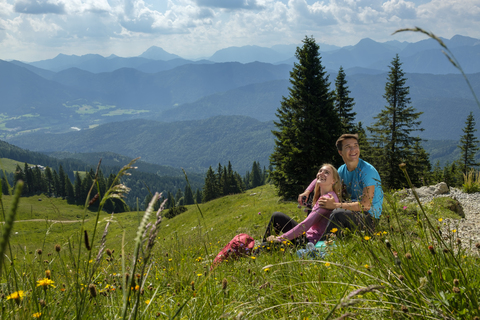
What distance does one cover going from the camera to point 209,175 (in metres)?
66.9

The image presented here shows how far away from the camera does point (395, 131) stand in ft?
102

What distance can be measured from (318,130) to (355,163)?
1763 centimetres

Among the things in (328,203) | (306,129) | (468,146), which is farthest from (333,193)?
(468,146)

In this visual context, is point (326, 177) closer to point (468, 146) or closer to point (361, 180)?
point (361, 180)

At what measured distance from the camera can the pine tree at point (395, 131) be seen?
2964 cm

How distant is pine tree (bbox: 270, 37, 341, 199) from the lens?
2205 centimetres

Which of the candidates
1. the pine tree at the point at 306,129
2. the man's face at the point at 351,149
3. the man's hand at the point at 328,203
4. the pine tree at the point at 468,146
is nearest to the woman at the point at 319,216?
the man's hand at the point at 328,203

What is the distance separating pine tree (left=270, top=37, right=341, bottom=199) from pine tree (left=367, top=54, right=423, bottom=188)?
963 cm

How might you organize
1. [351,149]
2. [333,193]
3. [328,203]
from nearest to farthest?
[328,203] → [333,193] → [351,149]

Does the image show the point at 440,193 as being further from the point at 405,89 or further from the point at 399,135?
the point at 405,89

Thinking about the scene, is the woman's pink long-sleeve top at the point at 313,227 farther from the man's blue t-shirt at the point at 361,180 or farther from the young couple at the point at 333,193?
the man's blue t-shirt at the point at 361,180

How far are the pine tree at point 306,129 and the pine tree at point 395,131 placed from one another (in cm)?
963

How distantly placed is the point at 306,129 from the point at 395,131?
1385 cm

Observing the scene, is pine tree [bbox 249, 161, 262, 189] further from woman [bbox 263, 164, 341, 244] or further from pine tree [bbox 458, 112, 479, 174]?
woman [bbox 263, 164, 341, 244]
